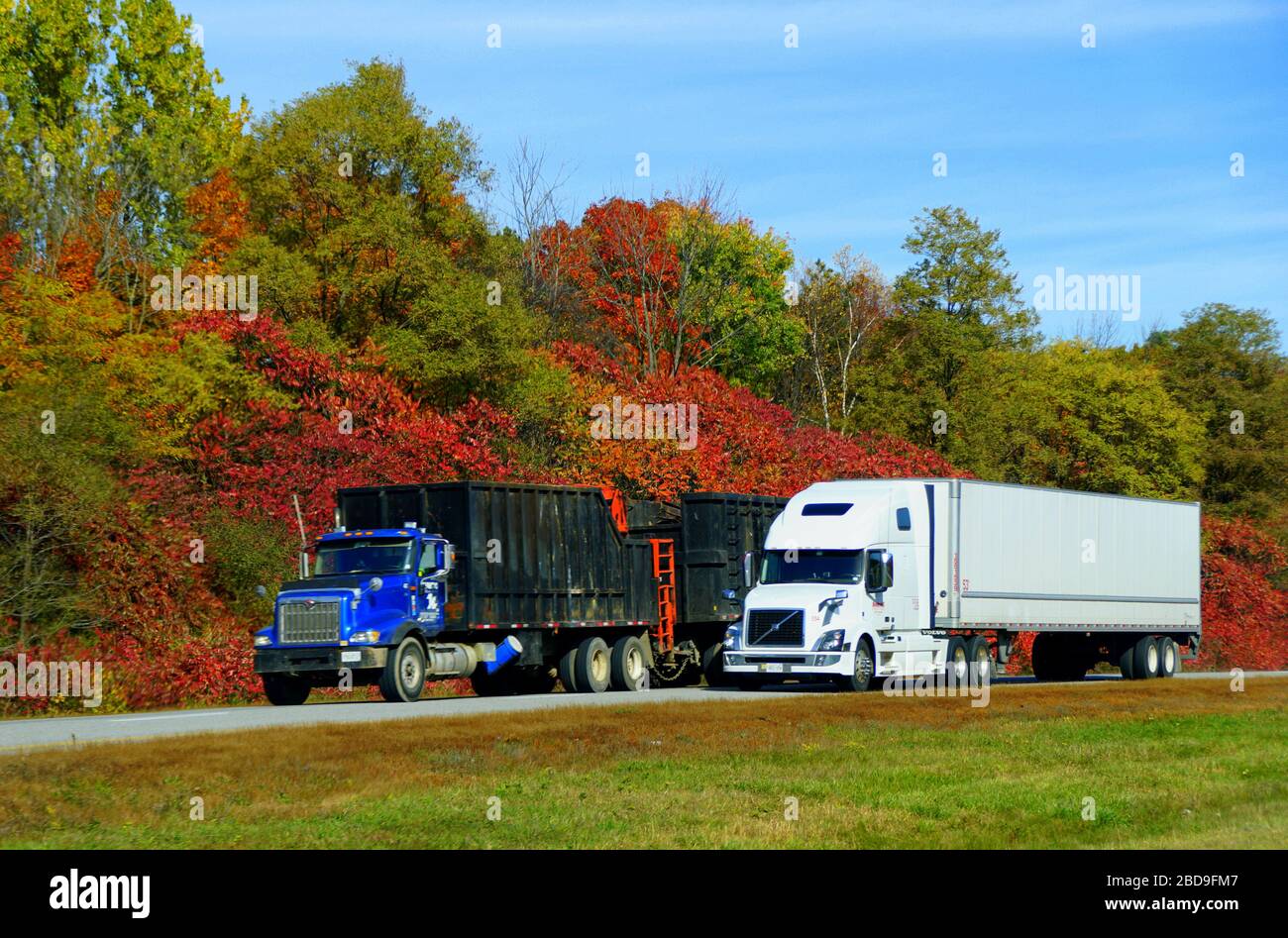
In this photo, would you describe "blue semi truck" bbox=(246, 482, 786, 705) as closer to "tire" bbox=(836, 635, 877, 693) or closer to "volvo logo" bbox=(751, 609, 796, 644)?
"volvo logo" bbox=(751, 609, 796, 644)

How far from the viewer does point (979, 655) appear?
3169 centimetres

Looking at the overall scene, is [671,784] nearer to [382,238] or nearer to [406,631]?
[406,631]

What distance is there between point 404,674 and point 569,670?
16.6 ft

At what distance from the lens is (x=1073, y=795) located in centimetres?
1352

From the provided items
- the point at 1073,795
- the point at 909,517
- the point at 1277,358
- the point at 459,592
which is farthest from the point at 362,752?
the point at 1277,358

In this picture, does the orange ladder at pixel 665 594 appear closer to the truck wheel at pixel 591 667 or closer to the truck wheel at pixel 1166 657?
the truck wheel at pixel 591 667

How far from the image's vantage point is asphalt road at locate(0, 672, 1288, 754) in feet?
63.6

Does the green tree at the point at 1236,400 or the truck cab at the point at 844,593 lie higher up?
the green tree at the point at 1236,400

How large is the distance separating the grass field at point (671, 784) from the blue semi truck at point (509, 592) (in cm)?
595

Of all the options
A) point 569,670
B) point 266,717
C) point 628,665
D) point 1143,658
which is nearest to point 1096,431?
point 1143,658

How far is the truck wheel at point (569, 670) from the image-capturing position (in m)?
30.8

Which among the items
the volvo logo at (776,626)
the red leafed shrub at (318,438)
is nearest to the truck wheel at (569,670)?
the volvo logo at (776,626)

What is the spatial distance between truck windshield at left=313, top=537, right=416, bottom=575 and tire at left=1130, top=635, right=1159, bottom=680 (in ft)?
63.6

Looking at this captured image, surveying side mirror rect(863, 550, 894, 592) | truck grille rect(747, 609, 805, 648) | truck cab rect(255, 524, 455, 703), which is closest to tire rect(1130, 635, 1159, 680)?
side mirror rect(863, 550, 894, 592)
